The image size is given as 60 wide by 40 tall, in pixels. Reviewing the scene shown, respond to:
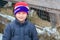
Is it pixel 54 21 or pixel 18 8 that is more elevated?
pixel 18 8

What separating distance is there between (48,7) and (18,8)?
1.77 m

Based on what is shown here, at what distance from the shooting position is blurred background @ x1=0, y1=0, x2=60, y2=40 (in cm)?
721

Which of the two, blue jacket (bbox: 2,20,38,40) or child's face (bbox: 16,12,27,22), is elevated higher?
child's face (bbox: 16,12,27,22)

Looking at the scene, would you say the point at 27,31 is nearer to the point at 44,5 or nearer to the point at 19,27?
the point at 19,27

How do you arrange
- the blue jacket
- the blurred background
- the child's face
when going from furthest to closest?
1. the blurred background
2. the blue jacket
3. the child's face

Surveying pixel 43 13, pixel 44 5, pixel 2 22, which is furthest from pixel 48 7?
pixel 2 22

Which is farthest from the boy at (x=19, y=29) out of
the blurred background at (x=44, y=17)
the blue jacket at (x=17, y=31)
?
the blurred background at (x=44, y=17)

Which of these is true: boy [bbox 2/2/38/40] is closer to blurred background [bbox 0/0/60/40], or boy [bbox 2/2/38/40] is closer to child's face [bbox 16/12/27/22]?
child's face [bbox 16/12/27/22]

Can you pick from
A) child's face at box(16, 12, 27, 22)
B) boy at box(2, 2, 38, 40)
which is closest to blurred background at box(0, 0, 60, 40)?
boy at box(2, 2, 38, 40)

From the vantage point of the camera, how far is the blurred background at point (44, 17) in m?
7.21

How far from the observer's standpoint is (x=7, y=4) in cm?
906

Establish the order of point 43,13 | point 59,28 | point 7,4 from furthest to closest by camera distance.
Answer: point 7,4 < point 43,13 < point 59,28

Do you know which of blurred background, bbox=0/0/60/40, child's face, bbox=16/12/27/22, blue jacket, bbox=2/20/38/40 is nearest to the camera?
child's face, bbox=16/12/27/22

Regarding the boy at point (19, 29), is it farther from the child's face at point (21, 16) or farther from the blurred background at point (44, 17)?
the blurred background at point (44, 17)
